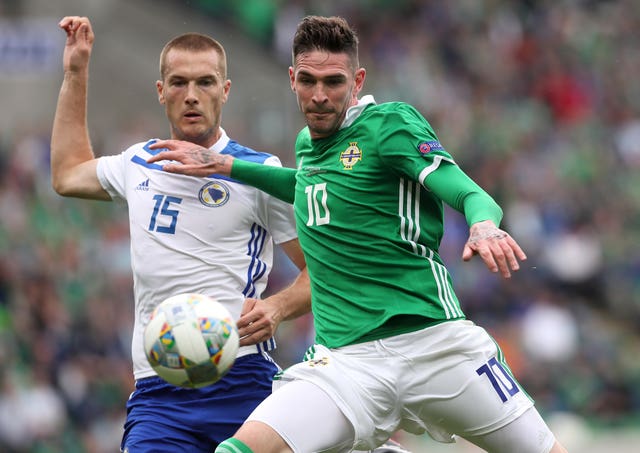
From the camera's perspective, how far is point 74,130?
7.59 metres

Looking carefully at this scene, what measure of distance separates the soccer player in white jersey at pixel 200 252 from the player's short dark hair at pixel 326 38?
0.79 m

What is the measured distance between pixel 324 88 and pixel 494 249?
4.65 feet

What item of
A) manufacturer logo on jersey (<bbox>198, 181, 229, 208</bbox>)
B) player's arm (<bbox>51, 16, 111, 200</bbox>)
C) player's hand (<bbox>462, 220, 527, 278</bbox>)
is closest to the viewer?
player's hand (<bbox>462, 220, 527, 278</bbox>)

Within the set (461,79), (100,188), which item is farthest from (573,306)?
(100,188)

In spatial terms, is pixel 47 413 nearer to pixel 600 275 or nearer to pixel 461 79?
pixel 600 275

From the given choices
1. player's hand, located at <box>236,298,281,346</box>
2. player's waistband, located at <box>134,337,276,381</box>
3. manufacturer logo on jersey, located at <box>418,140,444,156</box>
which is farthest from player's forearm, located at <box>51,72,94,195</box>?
manufacturer logo on jersey, located at <box>418,140,444,156</box>

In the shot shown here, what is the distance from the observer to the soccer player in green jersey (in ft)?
19.9

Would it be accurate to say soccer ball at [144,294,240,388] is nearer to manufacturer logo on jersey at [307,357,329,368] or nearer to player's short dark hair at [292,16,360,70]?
manufacturer logo on jersey at [307,357,329,368]

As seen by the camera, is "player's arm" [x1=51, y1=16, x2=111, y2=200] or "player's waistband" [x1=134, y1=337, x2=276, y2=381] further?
"player's arm" [x1=51, y1=16, x2=111, y2=200]

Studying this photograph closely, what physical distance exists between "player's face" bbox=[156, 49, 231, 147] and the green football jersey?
100cm

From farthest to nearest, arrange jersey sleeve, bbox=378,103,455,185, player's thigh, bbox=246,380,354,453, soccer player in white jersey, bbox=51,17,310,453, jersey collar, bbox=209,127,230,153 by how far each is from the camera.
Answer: jersey collar, bbox=209,127,230,153, soccer player in white jersey, bbox=51,17,310,453, jersey sleeve, bbox=378,103,455,185, player's thigh, bbox=246,380,354,453

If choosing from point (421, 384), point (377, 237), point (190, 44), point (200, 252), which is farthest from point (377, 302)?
point (190, 44)

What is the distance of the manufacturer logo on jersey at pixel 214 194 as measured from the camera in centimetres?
702

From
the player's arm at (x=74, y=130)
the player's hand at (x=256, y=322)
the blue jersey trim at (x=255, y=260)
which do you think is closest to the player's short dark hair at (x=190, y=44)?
the player's arm at (x=74, y=130)
